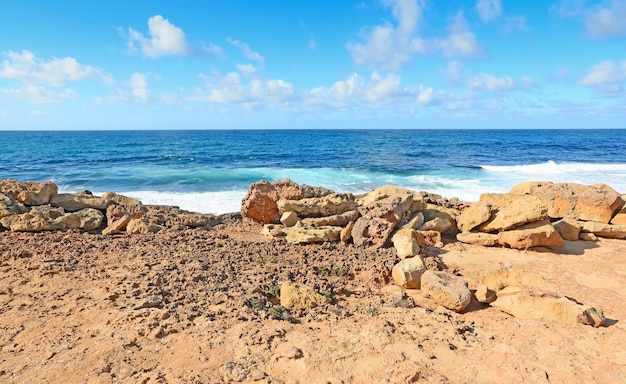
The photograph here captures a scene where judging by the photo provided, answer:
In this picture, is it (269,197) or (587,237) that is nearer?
(587,237)

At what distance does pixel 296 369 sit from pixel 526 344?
9.42 feet

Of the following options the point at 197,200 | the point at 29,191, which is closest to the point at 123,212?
the point at 29,191

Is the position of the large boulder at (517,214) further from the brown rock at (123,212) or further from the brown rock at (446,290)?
the brown rock at (123,212)

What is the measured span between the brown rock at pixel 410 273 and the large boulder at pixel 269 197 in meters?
3.87

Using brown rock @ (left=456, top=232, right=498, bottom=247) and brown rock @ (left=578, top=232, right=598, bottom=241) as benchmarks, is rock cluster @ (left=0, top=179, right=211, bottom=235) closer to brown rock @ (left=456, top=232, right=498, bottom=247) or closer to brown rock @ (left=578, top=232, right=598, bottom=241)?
brown rock @ (left=456, top=232, right=498, bottom=247)

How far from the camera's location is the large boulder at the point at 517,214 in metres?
7.85

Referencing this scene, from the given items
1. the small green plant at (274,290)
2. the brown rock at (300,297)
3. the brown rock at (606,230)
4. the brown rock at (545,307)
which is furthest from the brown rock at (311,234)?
the brown rock at (606,230)

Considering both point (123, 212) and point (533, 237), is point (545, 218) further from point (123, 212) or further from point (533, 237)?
point (123, 212)

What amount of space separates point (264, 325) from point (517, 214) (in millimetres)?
6425

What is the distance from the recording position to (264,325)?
453 cm

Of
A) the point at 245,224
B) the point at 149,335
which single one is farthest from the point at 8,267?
the point at 245,224

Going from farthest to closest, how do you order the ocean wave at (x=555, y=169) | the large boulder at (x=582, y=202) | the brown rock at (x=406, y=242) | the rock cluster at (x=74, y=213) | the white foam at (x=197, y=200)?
the ocean wave at (x=555, y=169) → the white foam at (x=197, y=200) → the large boulder at (x=582, y=202) → the rock cluster at (x=74, y=213) → the brown rock at (x=406, y=242)

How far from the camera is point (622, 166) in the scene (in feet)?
96.9

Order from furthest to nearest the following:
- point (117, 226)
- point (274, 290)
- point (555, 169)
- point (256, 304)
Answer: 1. point (555, 169)
2. point (117, 226)
3. point (274, 290)
4. point (256, 304)
